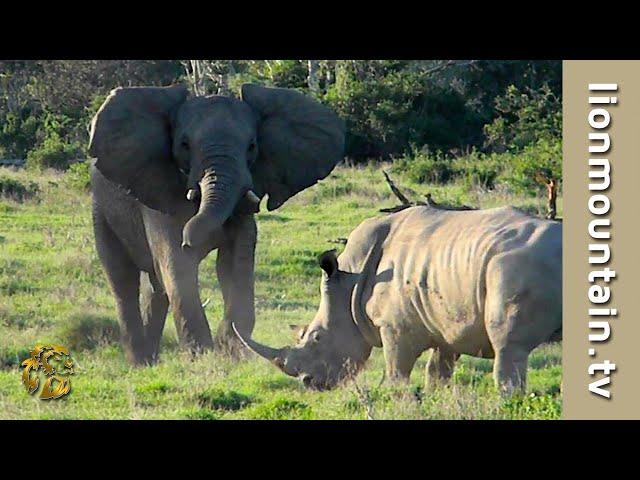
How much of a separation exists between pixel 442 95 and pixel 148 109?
16.9 meters

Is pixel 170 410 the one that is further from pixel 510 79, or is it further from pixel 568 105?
pixel 510 79

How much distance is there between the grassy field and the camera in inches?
408

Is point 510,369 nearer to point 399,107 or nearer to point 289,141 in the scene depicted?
point 289,141

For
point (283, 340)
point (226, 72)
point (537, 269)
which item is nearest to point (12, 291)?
point (283, 340)

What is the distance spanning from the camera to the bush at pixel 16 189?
72.1 ft

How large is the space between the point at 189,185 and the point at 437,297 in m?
3.09

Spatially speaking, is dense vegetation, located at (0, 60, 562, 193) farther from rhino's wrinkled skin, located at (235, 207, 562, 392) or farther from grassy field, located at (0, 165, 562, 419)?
rhino's wrinkled skin, located at (235, 207, 562, 392)

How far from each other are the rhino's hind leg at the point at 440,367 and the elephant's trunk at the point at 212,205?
2.14 m

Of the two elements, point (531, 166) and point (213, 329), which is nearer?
point (213, 329)

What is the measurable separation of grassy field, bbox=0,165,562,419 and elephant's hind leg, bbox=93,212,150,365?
0.73ft

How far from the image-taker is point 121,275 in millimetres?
14164

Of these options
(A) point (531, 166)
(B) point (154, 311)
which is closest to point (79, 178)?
(A) point (531, 166)

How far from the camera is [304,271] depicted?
53.9ft

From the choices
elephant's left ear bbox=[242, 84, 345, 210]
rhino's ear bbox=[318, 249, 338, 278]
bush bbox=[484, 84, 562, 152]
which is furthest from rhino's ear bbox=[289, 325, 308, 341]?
bush bbox=[484, 84, 562, 152]
